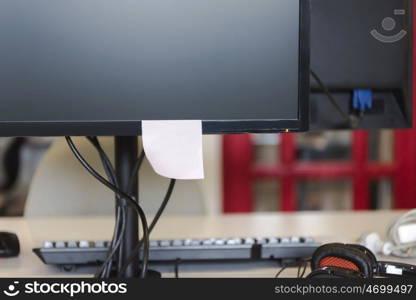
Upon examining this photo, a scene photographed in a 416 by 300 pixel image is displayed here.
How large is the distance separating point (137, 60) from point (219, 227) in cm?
57

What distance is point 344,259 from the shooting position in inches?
28.9

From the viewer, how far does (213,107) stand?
0.76 metres

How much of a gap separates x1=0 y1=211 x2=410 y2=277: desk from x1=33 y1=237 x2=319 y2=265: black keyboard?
10cm

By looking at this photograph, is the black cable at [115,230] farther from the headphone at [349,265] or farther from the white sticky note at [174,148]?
the headphone at [349,265]

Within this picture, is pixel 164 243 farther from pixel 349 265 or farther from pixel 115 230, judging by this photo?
pixel 349 265

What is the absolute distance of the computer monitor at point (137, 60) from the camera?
29.3 inches

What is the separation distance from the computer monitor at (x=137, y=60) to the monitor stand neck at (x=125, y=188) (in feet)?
0.31

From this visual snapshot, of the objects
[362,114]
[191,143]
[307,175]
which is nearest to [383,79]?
[362,114]

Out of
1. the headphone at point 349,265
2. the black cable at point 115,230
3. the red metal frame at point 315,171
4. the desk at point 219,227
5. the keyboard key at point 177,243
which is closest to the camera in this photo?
the headphone at point 349,265

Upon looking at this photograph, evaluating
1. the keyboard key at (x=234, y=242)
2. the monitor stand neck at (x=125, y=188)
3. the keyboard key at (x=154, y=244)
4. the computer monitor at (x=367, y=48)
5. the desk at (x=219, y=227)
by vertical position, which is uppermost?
the computer monitor at (x=367, y=48)

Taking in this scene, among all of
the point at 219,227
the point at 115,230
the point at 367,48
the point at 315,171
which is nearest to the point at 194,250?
the point at 115,230

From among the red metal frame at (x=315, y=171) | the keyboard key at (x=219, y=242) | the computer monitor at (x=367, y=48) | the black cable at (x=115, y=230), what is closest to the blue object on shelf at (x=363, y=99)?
the computer monitor at (x=367, y=48)

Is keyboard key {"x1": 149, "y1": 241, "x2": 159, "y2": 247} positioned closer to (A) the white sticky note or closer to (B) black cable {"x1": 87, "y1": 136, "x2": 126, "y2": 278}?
(B) black cable {"x1": 87, "y1": 136, "x2": 126, "y2": 278}

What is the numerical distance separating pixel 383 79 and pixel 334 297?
1.61 feet
